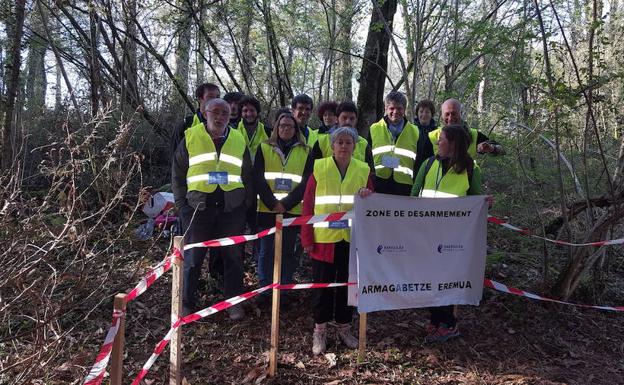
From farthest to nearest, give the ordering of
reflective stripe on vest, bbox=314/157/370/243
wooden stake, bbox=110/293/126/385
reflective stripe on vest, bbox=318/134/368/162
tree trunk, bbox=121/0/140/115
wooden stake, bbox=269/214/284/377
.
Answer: tree trunk, bbox=121/0/140/115 < reflective stripe on vest, bbox=318/134/368/162 < reflective stripe on vest, bbox=314/157/370/243 < wooden stake, bbox=269/214/284/377 < wooden stake, bbox=110/293/126/385

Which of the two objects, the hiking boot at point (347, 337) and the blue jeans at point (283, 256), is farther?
the blue jeans at point (283, 256)

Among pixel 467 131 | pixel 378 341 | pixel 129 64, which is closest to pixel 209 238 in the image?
pixel 378 341

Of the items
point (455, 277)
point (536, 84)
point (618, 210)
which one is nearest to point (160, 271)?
point (455, 277)

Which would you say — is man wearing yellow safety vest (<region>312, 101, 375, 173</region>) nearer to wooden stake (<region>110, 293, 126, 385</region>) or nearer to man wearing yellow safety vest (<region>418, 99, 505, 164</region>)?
man wearing yellow safety vest (<region>418, 99, 505, 164</region>)

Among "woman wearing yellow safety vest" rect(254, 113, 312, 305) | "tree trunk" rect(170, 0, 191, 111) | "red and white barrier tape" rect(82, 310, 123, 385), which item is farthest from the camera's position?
"tree trunk" rect(170, 0, 191, 111)

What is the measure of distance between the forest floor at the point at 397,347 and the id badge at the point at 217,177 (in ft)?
4.76

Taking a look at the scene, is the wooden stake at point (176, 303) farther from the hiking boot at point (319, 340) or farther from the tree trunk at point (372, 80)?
the tree trunk at point (372, 80)

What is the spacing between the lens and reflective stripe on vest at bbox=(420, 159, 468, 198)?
14.5ft

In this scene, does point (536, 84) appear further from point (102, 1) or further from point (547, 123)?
point (102, 1)

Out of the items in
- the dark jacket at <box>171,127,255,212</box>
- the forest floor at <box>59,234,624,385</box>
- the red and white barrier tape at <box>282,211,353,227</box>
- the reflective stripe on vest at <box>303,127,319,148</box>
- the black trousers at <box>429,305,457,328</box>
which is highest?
the reflective stripe on vest at <box>303,127,319,148</box>

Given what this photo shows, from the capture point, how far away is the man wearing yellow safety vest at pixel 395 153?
5449 millimetres

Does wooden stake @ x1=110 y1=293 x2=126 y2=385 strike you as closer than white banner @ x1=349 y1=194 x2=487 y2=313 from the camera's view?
Yes

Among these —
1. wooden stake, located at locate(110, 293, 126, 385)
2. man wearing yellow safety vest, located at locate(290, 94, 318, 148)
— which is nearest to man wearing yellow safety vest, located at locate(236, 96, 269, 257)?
man wearing yellow safety vest, located at locate(290, 94, 318, 148)

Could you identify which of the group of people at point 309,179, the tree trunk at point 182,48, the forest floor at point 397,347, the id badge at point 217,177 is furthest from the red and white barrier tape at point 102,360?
the tree trunk at point 182,48
